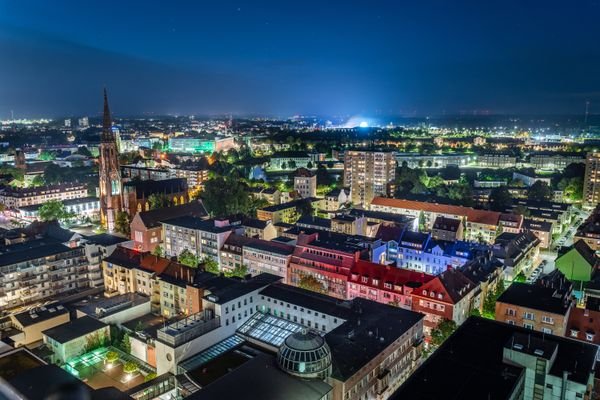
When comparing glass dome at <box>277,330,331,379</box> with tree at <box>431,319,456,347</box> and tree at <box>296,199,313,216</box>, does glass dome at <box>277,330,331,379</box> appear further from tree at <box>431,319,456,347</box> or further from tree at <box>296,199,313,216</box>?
tree at <box>296,199,313,216</box>

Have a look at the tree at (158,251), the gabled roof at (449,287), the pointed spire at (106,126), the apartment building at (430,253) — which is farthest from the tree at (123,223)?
the gabled roof at (449,287)

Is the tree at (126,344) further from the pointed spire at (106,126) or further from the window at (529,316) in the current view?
the pointed spire at (106,126)

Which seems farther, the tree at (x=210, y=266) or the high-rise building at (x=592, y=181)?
the high-rise building at (x=592, y=181)

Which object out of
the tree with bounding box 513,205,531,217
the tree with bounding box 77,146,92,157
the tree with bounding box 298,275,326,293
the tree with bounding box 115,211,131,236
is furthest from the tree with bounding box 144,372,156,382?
the tree with bounding box 77,146,92,157

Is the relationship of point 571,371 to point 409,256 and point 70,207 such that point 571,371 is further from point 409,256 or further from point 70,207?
point 70,207

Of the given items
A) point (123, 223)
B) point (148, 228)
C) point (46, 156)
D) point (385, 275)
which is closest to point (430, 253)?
point (385, 275)

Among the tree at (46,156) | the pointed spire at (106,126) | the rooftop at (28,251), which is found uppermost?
the pointed spire at (106,126)
